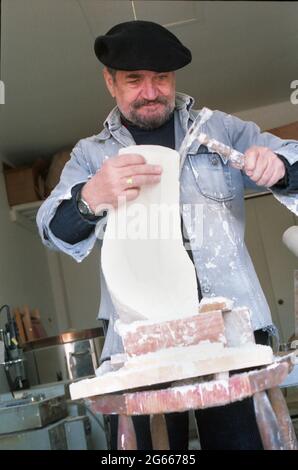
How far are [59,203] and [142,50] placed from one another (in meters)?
0.37

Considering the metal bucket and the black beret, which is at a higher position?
the black beret

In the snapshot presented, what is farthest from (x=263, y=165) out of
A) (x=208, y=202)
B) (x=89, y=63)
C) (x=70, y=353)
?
(x=70, y=353)

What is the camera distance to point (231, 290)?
1207 millimetres

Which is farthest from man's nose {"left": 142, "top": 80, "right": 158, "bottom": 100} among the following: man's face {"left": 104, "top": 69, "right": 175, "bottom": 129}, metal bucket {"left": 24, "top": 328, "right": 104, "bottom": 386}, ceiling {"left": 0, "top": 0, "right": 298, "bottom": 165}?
metal bucket {"left": 24, "top": 328, "right": 104, "bottom": 386}

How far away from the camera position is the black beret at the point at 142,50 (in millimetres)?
1200

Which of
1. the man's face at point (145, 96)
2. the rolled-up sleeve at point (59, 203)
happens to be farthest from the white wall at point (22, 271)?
the man's face at point (145, 96)

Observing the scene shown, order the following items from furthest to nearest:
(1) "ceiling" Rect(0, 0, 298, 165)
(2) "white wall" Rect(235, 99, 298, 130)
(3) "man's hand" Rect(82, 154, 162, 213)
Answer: (2) "white wall" Rect(235, 99, 298, 130) → (1) "ceiling" Rect(0, 0, 298, 165) → (3) "man's hand" Rect(82, 154, 162, 213)

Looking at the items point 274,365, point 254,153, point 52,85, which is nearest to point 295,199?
point 254,153

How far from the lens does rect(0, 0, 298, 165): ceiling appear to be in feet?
8.37

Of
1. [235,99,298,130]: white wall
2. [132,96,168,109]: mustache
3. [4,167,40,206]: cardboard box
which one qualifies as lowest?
[132,96,168,109]: mustache

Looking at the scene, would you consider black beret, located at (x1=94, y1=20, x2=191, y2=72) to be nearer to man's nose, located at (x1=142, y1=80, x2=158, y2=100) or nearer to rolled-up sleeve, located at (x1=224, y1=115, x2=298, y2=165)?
man's nose, located at (x1=142, y1=80, x2=158, y2=100)

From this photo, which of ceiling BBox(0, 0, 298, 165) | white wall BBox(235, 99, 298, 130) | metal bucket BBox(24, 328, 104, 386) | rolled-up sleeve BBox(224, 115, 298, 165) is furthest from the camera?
white wall BBox(235, 99, 298, 130)

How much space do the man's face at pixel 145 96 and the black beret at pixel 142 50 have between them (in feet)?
0.12
